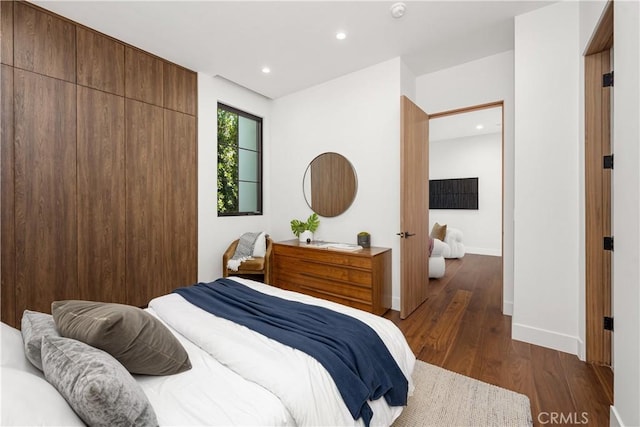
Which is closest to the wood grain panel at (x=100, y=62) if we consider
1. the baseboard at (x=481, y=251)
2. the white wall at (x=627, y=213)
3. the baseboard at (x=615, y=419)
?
the white wall at (x=627, y=213)

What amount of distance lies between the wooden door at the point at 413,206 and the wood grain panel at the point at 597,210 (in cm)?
135

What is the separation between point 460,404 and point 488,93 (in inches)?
120

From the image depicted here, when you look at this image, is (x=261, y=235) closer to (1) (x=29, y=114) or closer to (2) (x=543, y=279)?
(1) (x=29, y=114)

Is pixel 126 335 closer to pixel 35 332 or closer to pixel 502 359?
pixel 35 332

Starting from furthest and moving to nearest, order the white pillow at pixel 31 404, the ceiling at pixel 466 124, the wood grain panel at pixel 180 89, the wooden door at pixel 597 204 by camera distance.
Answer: the ceiling at pixel 466 124
the wood grain panel at pixel 180 89
the wooden door at pixel 597 204
the white pillow at pixel 31 404

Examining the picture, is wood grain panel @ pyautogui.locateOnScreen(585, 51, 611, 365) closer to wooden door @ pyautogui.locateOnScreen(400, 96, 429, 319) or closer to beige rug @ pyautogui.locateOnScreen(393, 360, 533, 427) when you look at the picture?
beige rug @ pyautogui.locateOnScreen(393, 360, 533, 427)

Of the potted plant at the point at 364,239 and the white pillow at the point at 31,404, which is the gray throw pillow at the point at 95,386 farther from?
the potted plant at the point at 364,239

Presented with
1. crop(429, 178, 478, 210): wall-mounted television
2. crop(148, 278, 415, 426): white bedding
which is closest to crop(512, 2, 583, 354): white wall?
crop(148, 278, 415, 426): white bedding

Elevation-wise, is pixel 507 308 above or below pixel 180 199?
below

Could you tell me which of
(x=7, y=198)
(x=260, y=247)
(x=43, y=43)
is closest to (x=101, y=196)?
(x=7, y=198)

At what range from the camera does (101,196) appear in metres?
2.69

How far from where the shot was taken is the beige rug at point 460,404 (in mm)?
1564

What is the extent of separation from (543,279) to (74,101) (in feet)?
14.2

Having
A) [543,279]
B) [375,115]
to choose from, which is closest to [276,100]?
[375,115]
